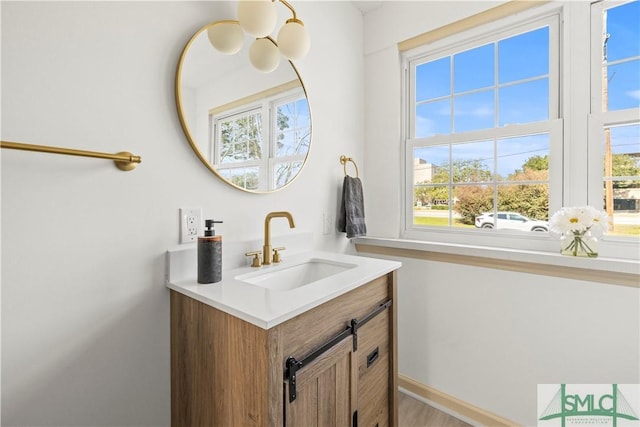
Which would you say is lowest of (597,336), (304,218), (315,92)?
(597,336)

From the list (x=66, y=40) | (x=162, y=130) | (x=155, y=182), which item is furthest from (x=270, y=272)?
(x=66, y=40)

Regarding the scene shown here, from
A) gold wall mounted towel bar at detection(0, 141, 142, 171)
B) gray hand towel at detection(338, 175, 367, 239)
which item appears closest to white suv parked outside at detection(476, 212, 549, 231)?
gray hand towel at detection(338, 175, 367, 239)

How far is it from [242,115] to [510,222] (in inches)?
57.6

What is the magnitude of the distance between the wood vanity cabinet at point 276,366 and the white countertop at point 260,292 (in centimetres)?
3

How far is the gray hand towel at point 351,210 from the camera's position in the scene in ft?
5.59

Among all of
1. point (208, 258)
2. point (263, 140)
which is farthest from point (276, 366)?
point (263, 140)

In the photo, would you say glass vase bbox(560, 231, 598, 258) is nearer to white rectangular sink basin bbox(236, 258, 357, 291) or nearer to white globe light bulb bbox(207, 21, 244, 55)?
white rectangular sink basin bbox(236, 258, 357, 291)

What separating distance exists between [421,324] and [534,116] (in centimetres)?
129

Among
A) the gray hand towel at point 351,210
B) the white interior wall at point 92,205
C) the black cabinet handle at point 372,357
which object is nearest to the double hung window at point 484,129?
the gray hand towel at point 351,210

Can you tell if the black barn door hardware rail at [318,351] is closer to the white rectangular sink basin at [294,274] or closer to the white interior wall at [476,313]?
the white rectangular sink basin at [294,274]

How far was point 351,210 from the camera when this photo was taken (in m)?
1.71

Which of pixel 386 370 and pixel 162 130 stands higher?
pixel 162 130

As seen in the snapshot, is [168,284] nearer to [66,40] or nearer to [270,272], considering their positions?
[270,272]

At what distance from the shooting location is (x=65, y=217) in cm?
78
